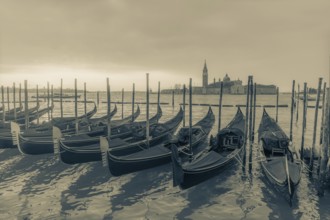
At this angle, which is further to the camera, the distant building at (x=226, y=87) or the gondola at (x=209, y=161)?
the distant building at (x=226, y=87)

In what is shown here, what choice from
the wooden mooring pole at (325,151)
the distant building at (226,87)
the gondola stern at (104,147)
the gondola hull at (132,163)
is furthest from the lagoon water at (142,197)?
the distant building at (226,87)

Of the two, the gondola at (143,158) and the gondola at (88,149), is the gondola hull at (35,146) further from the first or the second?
the gondola at (143,158)

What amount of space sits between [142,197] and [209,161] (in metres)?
3.40

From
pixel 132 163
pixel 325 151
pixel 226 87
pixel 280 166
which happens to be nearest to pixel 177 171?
pixel 132 163

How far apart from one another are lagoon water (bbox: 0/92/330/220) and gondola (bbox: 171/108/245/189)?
61 centimetres

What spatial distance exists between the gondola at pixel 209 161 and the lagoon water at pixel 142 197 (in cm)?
61

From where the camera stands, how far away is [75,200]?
35.4ft

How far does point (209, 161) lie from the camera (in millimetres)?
12688

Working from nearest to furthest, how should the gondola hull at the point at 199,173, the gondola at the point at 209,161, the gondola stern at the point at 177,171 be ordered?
the gondola stern at the point at 177,171 < the gondola at the point at 209,161 < the gondola hull at the point at 199,173

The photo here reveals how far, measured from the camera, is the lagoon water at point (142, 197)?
31.8ft

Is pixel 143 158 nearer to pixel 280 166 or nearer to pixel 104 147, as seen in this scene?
pixel 104 147

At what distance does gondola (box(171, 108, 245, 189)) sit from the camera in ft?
34.4

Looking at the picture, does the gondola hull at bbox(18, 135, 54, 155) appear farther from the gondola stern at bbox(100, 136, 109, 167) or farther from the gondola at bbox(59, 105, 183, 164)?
the gondola stern at bbox(100, 136, 109, 167)

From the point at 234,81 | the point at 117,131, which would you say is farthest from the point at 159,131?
the point at 234,81
